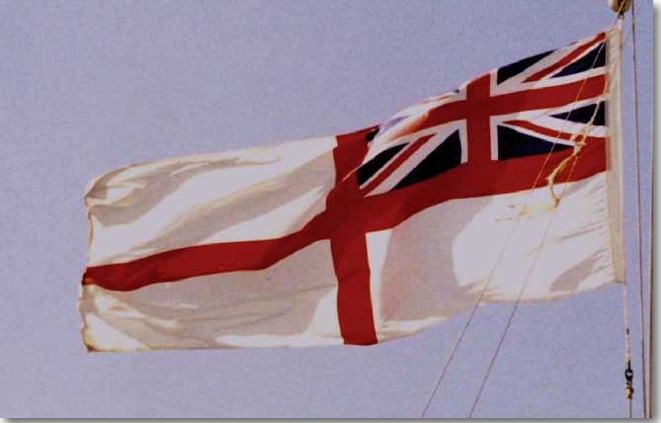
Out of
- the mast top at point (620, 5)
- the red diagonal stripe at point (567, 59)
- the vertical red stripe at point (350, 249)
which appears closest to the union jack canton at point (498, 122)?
the red diagonal stripe at point (567, 59)

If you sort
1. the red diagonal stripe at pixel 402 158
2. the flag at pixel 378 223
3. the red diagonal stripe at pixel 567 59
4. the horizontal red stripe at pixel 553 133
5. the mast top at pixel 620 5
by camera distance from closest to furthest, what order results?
the mast top at pixel 620 5
the flag at pixel 378 223
the horizontal red stripe at pixel 553 133
the red diagonal stripe at pixel 567 59
the red diagonal stripe at pixel 402 158

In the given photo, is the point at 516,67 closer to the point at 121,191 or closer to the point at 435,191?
the point at 435,191

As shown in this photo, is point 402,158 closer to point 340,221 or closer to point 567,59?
point 340,221

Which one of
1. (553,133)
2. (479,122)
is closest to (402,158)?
(479,122)

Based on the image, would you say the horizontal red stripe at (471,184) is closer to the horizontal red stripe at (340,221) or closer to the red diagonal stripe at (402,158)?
the horizontal red stripe at (340,221)

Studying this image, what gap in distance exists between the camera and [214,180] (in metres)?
9.24

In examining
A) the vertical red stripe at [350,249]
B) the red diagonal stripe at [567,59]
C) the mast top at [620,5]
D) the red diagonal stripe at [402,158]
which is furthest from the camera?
the red diagonal stripe at [402,158]

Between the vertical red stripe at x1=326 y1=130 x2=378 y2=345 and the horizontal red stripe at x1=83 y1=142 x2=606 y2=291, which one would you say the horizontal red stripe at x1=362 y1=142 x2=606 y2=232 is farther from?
the vertical red stripe at x1=326 y1=130 x2=378 y2=345

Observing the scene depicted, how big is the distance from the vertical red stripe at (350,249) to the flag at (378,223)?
13 mm

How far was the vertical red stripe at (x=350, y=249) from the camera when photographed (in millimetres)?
8484

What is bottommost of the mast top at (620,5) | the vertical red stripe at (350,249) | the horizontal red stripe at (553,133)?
the vertical red stripe at (350,249)

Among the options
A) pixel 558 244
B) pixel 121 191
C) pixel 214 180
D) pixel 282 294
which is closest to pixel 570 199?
pixel 558 244

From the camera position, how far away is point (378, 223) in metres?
8.70

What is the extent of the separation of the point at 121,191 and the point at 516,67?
11.1 feet
